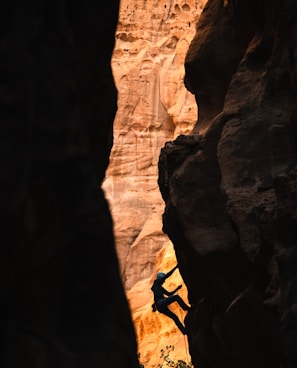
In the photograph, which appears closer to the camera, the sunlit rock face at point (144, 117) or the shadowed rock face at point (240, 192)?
the shadowed rock face at point (240, 192)

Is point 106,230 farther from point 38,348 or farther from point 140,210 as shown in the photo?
point 140,210

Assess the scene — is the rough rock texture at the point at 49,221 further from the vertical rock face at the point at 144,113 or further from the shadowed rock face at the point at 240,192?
the vertical rock face at the point at 144,113

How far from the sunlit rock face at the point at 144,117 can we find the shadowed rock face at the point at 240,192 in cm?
1579

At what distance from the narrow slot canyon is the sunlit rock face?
359mm

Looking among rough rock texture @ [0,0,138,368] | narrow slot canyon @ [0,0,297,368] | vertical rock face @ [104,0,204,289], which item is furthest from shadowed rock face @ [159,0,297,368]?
vertical rock face @ [104,0,204,289]

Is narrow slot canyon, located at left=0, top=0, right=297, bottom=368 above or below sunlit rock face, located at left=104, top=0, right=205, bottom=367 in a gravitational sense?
below

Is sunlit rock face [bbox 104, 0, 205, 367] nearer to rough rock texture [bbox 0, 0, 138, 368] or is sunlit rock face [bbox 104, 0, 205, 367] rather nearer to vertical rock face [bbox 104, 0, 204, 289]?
vertical rock face [bbox 104, 0, 204, 289]

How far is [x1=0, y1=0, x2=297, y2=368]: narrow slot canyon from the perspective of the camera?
7281 millimetres

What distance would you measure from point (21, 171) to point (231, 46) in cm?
1052

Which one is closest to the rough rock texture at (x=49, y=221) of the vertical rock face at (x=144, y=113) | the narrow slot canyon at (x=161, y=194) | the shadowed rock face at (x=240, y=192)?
the narrow slot canyon at (x=161, y=194)

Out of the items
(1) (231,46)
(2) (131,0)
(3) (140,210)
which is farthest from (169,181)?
(2) (131,0)

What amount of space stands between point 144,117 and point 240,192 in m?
21.0

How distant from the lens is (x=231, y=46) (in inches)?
669

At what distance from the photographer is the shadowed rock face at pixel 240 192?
13234mm
